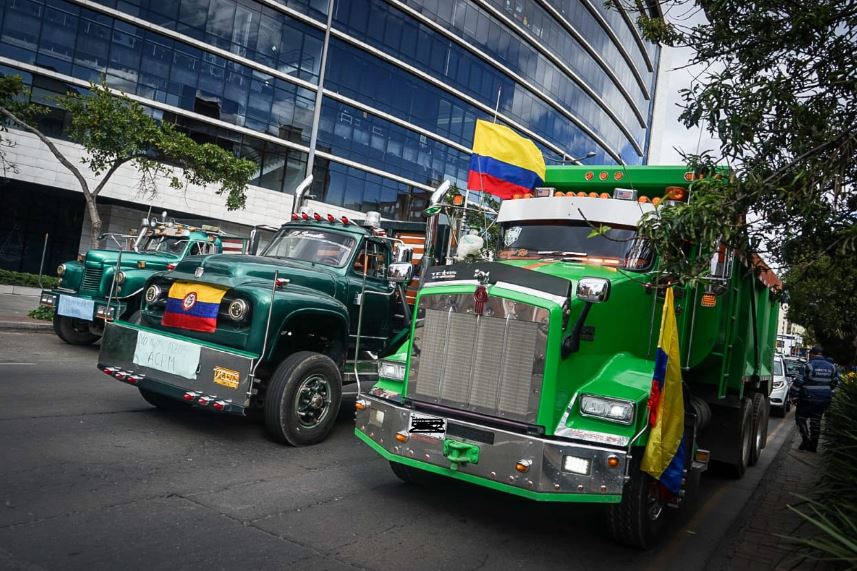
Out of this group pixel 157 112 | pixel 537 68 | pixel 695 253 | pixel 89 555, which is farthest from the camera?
pixel 537 68

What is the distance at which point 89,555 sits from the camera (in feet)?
12.6

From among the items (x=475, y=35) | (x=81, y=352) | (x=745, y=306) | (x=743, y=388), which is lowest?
(x=81, y=352)

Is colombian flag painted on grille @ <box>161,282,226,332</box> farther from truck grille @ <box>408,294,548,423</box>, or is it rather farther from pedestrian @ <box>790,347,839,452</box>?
pedestrian @ <box>790,347,839,452</box>

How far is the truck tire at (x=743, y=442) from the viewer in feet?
26.6

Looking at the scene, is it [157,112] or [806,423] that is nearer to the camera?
[806,423]

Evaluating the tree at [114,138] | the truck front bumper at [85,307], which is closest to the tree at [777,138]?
the truck front bumper at [85,307]

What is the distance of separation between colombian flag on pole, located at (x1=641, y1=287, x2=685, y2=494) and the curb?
1379 centimetres

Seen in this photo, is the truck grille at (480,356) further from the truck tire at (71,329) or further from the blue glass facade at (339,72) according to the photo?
the blue glass facade at (339,72)

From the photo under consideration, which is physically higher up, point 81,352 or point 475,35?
point 475,35

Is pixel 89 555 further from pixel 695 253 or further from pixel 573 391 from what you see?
pixel 695 253

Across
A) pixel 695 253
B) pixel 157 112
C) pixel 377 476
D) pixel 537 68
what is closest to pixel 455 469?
pixel 377 476

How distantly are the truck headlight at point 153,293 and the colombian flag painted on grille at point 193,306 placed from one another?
0.27 meters

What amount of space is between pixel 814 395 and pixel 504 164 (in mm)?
7457

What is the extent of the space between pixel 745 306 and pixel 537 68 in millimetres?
35869
